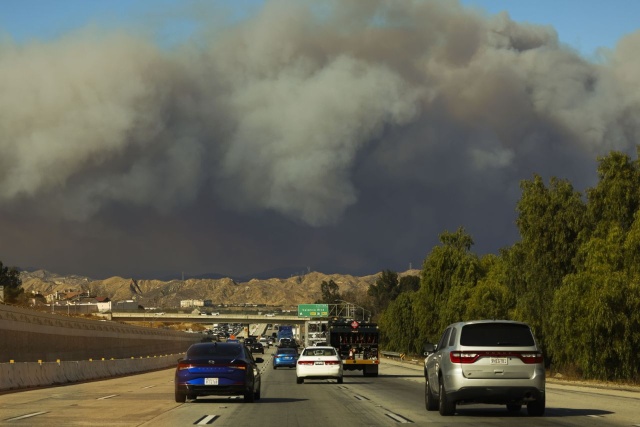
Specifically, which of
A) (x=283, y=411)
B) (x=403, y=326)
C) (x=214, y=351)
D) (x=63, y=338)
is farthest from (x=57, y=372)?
(x=403, y=326)

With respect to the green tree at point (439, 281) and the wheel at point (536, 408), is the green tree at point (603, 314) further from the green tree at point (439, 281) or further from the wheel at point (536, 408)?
the green tree at point (439, 281)

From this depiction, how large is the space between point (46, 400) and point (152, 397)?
338 centimetres

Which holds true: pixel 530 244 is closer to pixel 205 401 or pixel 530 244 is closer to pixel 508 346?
pixel 205 401

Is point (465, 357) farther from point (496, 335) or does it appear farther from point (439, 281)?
point (439, 281)

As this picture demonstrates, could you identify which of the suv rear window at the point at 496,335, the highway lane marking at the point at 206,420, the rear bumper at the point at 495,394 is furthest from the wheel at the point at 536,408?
the highway lane marking at the point at 206,420

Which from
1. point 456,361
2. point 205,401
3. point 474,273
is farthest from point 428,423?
Answer: point 474,273

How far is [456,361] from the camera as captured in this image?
821 inches

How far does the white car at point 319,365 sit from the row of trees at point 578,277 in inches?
503

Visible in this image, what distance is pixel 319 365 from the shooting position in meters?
42.1

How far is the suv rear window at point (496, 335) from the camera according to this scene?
69.0ft

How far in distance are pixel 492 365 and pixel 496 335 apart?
2.58ft

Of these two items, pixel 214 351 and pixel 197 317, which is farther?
pixel 197 317

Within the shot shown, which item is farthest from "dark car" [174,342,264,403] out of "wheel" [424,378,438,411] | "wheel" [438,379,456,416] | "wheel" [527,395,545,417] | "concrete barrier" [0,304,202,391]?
"concrete barrier" [0,304,202,391]

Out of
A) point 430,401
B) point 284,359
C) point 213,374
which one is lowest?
point 284,359
